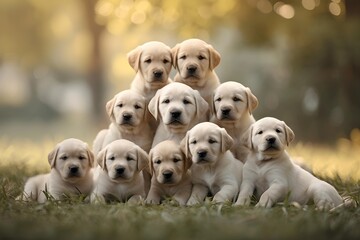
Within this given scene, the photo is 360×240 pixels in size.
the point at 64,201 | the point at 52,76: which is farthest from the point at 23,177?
the point at 52,76

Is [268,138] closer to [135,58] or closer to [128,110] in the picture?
[128,110]

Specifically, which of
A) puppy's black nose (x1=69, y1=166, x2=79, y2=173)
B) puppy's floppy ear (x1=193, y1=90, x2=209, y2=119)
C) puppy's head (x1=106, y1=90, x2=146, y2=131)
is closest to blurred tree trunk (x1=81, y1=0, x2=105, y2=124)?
puppy's head (x1=106, y1=90, x2=146, y2=131)

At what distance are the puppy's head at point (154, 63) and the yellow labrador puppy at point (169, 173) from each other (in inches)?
38.3

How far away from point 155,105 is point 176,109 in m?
0.36

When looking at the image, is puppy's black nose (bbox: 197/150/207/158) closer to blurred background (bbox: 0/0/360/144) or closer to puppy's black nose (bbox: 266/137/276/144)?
puppy's black nose (bbox: 266/137/276/144)

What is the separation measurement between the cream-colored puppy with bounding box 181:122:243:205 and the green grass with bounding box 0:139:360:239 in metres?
0.52

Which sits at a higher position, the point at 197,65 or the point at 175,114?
the point at 197,65

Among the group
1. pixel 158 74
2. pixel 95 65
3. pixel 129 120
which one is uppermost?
pixel 158 74

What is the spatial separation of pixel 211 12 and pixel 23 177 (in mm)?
8378

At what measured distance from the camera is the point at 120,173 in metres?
6.98

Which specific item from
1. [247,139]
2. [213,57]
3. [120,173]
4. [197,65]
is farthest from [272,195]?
[213,57]

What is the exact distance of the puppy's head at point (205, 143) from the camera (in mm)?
6840

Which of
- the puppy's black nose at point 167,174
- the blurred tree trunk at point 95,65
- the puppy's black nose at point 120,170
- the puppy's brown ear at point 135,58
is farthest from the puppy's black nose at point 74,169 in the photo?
the blurred tree trunk at point 95,65

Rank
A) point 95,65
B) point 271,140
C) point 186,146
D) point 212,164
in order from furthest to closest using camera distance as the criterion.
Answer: point 95,65 → point 212,164 → point 186,146 → point 271,140
